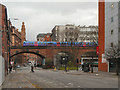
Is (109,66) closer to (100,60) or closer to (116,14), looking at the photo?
(100,60)

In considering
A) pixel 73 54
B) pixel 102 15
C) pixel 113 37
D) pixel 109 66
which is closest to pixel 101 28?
pixel 102 15

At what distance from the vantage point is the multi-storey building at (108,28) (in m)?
41.2

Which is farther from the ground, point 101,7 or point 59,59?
point 101,7

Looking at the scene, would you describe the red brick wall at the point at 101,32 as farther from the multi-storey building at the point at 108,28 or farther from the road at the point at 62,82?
the road at the point at 62,82

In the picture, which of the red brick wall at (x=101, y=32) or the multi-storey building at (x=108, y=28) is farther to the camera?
the red brick wall at (x=101, y=32)

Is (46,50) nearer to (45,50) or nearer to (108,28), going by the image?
(45,50)

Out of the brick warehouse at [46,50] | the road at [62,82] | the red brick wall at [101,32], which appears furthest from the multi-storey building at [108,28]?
the brick warehouse at [46,50]

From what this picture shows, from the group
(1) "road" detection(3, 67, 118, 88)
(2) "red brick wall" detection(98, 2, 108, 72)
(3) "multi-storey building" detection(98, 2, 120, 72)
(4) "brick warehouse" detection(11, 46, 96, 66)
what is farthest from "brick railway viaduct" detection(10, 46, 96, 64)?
(1) "road" detection(3, 67, 118, 88)

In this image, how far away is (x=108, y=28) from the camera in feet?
149

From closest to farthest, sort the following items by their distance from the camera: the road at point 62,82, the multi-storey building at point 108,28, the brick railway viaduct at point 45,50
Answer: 1. the road at point 62,82
2. the multi-storey building at point 108,28
3. the brick railway viaduct at point 45,50

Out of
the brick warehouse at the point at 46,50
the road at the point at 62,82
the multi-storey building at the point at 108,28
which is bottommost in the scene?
the road at the point at 62,82

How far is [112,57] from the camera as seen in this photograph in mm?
33438

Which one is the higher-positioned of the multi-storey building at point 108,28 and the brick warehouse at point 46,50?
the multi-storey building at point 108,28

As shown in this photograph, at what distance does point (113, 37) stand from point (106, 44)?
144 inches
